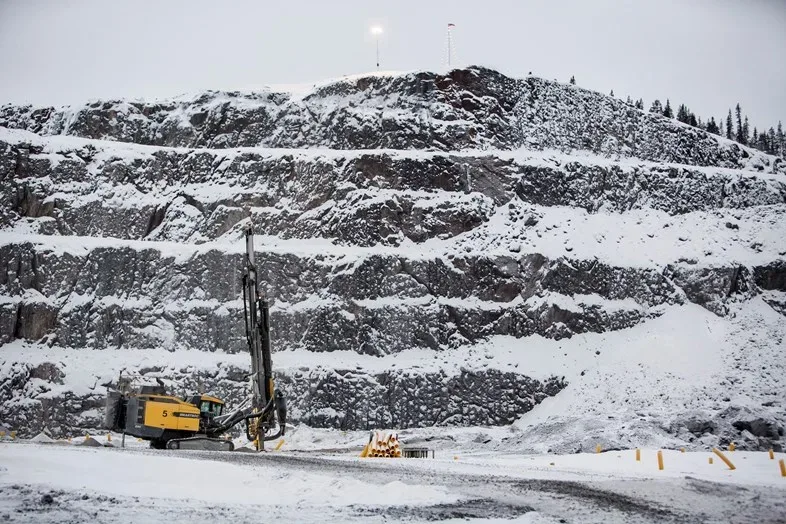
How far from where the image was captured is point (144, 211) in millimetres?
52781

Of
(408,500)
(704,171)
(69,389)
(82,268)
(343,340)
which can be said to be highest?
(704,171)

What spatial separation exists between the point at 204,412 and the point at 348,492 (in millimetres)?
15681

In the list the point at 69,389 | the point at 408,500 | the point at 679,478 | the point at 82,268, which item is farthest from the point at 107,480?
the point at 82,268

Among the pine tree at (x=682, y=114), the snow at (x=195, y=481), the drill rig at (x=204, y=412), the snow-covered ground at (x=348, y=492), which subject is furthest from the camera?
the pine tree at (x=682, y=114)

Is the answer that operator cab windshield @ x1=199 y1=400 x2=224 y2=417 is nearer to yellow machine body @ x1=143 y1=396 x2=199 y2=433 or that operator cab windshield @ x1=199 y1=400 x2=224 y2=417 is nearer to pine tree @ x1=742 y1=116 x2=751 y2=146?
yellow machine body @ x1=143 y1=396 x2=199 y2=433

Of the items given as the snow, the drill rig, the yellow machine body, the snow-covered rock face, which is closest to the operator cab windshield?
the drill rig

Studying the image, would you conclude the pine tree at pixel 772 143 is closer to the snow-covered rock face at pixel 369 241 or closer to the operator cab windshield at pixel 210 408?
the snow-covered rock face at pixel 369 241

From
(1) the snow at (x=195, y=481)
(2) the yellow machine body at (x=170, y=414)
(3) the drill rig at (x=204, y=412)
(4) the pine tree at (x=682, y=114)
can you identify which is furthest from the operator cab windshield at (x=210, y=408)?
(4) the pine tree at (x=682, y=114)

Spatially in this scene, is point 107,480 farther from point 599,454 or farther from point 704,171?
point 704,171

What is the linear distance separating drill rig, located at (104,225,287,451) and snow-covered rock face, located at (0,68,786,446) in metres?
14.2

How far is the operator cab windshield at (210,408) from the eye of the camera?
2964 centimetres

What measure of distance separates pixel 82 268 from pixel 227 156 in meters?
12.9

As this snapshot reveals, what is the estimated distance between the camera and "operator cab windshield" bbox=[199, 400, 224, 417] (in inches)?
1167

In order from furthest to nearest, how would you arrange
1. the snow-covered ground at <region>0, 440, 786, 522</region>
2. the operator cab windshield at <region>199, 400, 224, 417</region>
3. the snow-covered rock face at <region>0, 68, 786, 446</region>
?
1. the snow-covered rock face at <region>0, 68, 786, 446</region>
2. the operator cab windshield at <region>199, 400, 224, 417</region>
3. the snow-covered ground at <region>0, 440, 786, 522</region>
